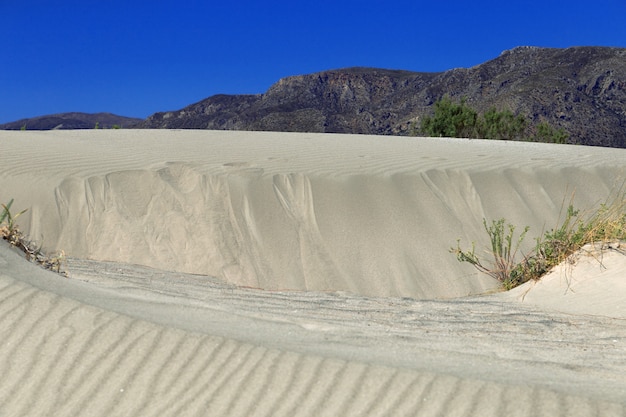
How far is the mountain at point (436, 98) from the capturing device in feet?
148

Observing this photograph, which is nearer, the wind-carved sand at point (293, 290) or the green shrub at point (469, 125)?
the wind-carved sand at point (293, 290)

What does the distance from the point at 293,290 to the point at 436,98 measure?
5223 centimetres

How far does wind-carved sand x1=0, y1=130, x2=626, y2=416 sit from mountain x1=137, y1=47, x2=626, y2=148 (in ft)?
105

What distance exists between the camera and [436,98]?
55.8 metres

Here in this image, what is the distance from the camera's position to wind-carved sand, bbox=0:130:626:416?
2.50 meters

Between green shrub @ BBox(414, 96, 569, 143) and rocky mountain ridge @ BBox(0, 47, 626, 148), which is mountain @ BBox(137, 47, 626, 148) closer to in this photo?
rocky mountain ridge @ BBox(0, 47, 626, 148)

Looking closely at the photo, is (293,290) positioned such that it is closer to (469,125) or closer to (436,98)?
(469,125)

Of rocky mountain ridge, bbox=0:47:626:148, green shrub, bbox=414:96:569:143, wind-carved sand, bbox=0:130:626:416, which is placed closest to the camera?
wind-carved sand, bbox=0:130:626:416

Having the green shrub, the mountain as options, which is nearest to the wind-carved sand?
the green shrub

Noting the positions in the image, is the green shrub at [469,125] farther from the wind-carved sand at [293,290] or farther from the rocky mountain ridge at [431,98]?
the wind-carved sand at [293,290]

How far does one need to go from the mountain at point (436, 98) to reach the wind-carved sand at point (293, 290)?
105 feet

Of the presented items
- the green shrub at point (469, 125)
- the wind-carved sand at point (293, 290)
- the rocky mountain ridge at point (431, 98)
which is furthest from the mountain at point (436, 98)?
the wind-carved sand at point (293, 290)

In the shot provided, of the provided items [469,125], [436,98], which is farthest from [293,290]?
[436,98]

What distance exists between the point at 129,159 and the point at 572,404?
289 inches
